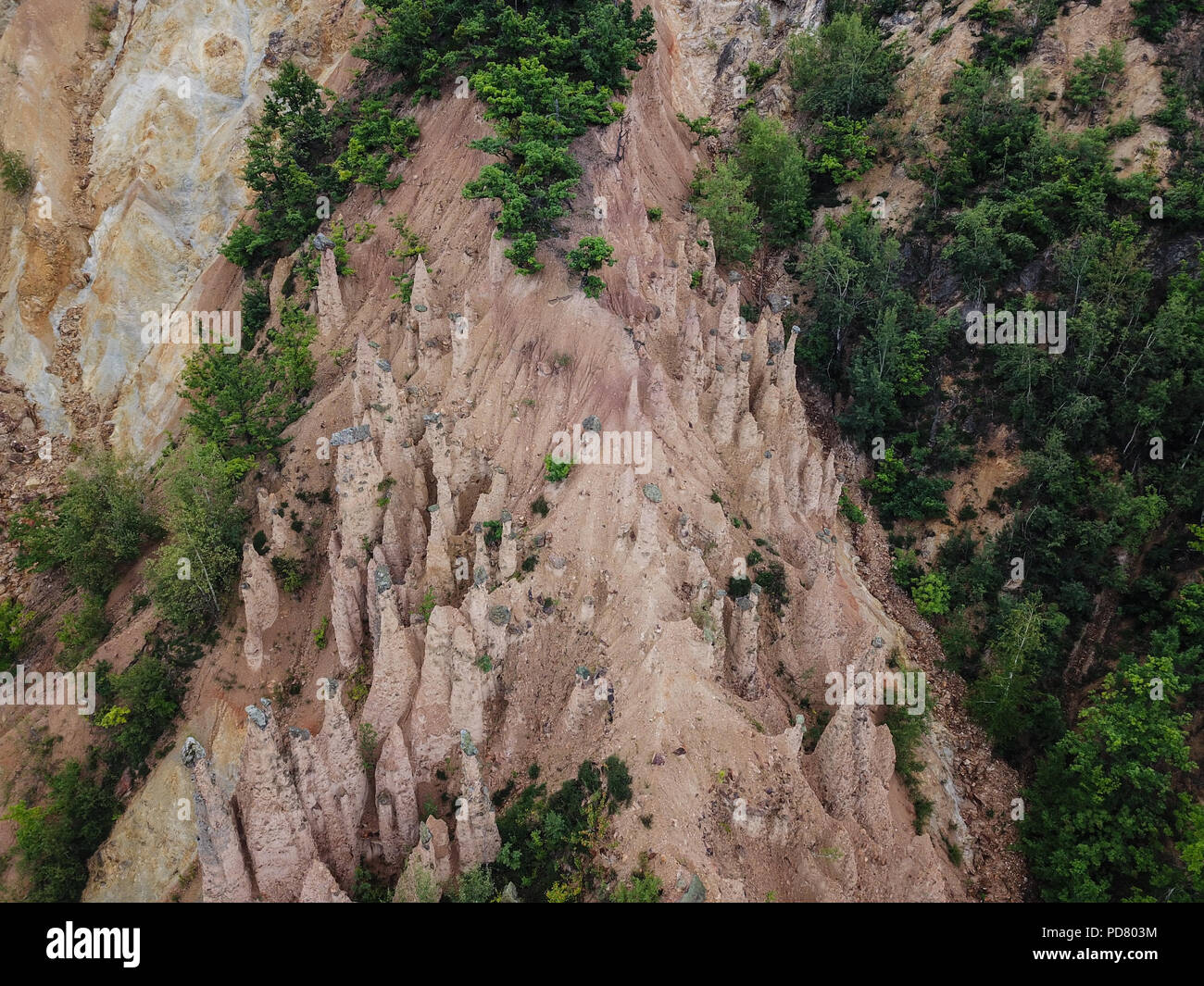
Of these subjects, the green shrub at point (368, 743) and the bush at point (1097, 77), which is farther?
the bush at point (1097, 77)

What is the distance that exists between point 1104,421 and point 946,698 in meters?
14.8

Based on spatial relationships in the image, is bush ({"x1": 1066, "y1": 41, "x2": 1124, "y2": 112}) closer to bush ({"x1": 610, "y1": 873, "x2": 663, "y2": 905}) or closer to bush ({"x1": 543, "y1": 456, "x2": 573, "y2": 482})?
bush ({"x1": 543, "y1": 456, "x2": 573, "y2": 482})

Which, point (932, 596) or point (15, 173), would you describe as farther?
point (15, 173)

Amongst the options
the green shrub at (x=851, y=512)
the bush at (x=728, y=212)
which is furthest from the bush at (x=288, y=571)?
the bush at (x=728, y=212)

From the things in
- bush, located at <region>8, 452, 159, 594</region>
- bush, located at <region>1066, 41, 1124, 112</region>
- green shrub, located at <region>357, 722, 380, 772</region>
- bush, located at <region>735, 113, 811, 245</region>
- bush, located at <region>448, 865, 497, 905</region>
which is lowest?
bush, located at <region>448, 865, 497, 905</region>

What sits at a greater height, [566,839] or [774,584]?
[774,584]

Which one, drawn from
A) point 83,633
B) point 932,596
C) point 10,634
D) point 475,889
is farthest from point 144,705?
point 932,596

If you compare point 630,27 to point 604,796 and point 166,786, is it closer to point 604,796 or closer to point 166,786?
point 604,796

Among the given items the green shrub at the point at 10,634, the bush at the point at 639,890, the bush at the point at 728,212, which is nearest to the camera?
the bush at the point at 639,890

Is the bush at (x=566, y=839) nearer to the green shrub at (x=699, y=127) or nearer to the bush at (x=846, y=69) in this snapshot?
the green shrub at (x=699, y=127)

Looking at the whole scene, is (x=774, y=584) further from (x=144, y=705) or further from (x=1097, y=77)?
(x=1097, y=77)

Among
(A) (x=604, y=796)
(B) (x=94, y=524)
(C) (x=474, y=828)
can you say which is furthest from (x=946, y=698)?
(B) (x=94, y=524)

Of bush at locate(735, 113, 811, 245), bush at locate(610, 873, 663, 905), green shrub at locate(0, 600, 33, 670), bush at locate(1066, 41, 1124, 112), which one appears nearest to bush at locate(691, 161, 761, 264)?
bush at locate(735, 113, 811, 245)

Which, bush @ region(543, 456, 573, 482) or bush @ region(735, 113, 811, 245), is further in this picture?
bush @ region(735, 113, 811, 245)
